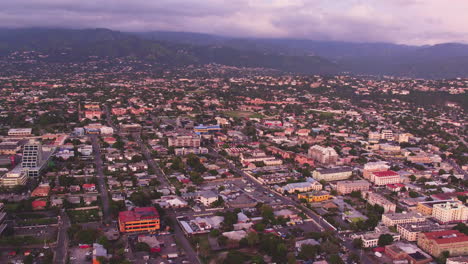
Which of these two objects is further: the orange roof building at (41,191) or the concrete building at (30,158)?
the concrete building at (30,158)


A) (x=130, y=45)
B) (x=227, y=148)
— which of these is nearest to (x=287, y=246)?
(x=227, y=148)

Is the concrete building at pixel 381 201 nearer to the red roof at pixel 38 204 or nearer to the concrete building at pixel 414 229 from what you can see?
the concrete building at pixel 414 229

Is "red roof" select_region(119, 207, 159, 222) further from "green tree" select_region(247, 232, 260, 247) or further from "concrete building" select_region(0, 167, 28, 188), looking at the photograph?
"concrete building" select_region(0, 167, 28, 188)

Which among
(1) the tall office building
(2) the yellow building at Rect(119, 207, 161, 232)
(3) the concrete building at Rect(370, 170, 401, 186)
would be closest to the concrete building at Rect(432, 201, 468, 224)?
(3) the concrete building at Rect(370, 170, 401, 186)

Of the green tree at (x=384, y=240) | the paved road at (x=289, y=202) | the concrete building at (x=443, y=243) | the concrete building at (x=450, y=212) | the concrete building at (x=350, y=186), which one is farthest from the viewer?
the concrete building at (x=350, y=186)

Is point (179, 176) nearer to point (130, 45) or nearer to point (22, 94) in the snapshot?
point (22, 94)

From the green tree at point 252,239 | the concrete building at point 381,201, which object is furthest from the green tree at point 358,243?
the concrete building at point 381,201

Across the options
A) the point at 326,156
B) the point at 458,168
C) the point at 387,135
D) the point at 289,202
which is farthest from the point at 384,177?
the point at 387,135
